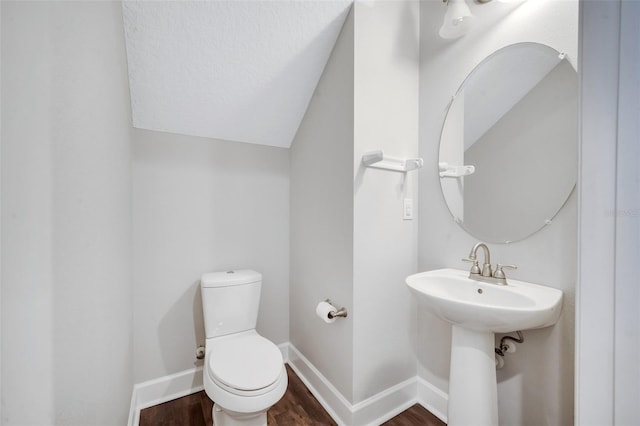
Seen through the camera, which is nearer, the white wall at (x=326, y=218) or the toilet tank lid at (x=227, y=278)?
the white wall at (x=326, y=218)

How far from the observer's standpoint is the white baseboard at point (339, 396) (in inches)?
54.4

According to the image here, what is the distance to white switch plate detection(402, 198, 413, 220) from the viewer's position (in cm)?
154

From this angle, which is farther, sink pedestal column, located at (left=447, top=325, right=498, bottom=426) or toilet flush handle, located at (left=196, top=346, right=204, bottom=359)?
toilet flush handle, located at (left=196, top=346, right=204, bottom=359)

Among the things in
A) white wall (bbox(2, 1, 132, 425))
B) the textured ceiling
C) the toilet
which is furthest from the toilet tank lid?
the textured ceiling

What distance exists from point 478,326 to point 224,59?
174 centimetres

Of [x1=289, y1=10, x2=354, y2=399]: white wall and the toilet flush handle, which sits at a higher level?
[x1=289, y1=10, x2=354, y2=399]: white wall

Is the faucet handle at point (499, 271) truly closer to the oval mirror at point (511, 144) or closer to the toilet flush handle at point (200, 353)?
the oval mirror at point (511, 144)

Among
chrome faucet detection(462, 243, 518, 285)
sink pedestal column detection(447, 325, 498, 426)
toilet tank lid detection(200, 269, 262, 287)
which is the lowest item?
sink pedestal column detection(447, 325, 498, 426)

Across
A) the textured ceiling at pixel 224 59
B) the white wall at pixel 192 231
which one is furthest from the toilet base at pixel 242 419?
the textured ceiling at pixel 224 59

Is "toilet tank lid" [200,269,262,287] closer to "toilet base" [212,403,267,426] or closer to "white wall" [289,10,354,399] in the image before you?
"white wall" [289,10,354,399]

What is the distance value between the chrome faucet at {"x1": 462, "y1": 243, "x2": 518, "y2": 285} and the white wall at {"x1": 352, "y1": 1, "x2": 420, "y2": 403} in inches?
15.7

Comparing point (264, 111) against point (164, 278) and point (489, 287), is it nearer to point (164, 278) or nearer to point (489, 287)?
Answer: point (164, 278)

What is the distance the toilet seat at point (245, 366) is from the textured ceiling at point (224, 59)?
1.29 metres

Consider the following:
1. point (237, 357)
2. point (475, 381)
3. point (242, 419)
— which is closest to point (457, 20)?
point (475, 381)
